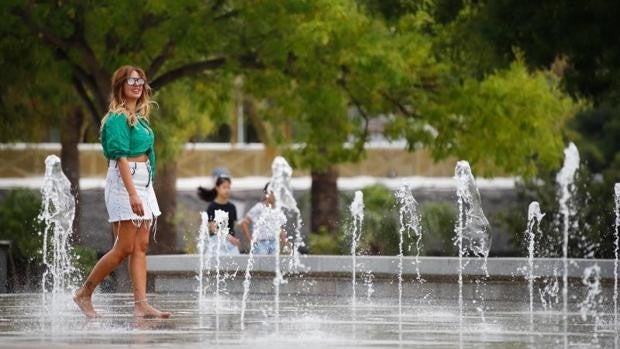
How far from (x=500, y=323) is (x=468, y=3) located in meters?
8.53

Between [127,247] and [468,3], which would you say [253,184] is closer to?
[468,3]

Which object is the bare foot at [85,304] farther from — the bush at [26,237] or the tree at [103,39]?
the tree at [103,39]

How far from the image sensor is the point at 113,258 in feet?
44.7

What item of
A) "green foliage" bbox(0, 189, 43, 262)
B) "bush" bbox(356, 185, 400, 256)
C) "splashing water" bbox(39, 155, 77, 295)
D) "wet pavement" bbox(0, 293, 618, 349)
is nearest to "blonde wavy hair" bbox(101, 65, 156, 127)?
"wet pavement" bbox(0, 293, 618, 349)

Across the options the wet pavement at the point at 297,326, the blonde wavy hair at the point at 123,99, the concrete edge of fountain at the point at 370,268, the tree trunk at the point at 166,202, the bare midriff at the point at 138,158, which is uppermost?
the tree trunk at the point at 166,202

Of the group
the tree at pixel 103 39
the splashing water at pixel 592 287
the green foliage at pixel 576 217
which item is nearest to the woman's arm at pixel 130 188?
the splashing water at pixel 592 287

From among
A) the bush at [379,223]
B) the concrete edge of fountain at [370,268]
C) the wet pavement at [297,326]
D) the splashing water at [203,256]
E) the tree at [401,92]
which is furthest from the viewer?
the bush at [379,223]

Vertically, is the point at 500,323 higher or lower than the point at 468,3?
lower

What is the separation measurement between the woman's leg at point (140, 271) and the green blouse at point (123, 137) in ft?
1.69

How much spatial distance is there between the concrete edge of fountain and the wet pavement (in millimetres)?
581

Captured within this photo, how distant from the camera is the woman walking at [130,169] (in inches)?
526

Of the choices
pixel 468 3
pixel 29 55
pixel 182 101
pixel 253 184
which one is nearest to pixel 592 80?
pixel 468 3

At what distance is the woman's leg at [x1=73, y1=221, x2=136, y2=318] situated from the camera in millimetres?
13492

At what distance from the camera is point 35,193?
3669cm
